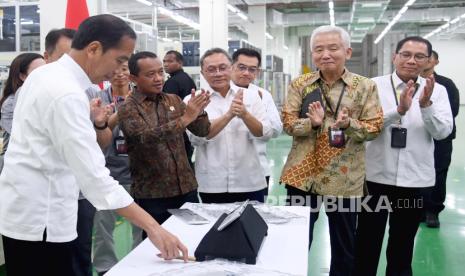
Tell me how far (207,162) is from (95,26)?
1302mm

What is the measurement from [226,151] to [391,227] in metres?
1.04

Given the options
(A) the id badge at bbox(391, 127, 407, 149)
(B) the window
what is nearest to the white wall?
(B) the window

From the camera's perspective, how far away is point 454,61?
21.7 metres

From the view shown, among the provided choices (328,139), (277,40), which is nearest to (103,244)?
(328,139)

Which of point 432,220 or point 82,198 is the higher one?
point 82,198

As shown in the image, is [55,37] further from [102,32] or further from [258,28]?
[258,28]

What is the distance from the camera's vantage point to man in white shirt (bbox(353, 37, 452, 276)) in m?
2.52

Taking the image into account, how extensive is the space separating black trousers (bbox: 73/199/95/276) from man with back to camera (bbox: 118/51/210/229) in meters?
0.23

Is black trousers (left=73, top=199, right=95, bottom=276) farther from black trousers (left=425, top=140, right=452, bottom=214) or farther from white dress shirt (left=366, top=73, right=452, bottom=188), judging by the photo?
black trousers (left=425, top=140, right=452, bottom=214)

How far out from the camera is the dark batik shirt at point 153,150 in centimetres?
224

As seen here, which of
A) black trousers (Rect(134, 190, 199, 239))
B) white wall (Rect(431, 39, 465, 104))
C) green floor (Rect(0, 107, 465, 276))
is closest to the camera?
black trousers (Rect(134, 190, 199, 239))

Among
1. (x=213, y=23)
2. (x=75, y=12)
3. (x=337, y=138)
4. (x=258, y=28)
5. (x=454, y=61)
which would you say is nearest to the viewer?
(x=337, y=138)

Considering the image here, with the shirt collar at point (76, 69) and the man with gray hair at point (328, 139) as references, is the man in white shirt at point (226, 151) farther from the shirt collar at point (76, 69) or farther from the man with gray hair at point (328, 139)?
the shirt collar at point (76, 69)

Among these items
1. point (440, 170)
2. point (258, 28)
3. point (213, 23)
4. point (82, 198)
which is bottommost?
point (440, 170)
